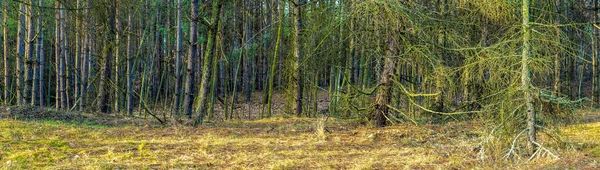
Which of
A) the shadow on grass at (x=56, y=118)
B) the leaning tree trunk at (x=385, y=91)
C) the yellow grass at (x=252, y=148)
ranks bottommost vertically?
the yellow grass at (x=252, y=148)

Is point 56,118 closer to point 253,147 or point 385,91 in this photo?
point 253,147

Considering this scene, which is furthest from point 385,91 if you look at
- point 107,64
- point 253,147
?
point 107,64

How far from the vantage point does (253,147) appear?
276 inches

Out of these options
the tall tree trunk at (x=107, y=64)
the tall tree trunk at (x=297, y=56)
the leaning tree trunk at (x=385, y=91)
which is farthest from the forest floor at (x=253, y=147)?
the tall tree trunk at (x=107, y=64)

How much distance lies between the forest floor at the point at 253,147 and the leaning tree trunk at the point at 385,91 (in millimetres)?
308

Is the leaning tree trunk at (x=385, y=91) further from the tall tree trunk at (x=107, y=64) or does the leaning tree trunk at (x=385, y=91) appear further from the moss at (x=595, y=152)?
the tall tree trunk at (x=107, y=64)

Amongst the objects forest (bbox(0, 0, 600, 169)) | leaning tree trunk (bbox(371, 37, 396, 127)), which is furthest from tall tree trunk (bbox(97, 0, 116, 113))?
leaning tree trunk (bbox(371, 37, 396, 127))

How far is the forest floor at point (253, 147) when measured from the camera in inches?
219

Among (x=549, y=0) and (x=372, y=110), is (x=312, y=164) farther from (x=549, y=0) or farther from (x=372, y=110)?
(x=549, y=0)

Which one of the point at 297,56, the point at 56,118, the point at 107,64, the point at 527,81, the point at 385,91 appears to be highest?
the point at 297,56

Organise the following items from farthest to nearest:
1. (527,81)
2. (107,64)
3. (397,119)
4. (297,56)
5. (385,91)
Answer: (107,64) → (297,56) → (385,91) → (397,119) → (527,81)

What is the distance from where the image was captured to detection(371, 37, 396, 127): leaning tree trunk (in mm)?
9039

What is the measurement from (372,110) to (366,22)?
177 cm

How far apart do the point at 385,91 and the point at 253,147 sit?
3243mm
